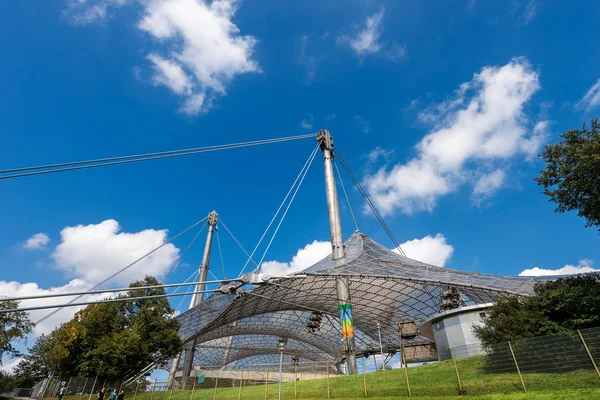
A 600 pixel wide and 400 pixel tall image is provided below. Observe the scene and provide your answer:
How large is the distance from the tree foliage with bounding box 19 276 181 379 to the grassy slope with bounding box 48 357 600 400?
6271 millimetres

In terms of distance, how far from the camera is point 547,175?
2175 centimetres

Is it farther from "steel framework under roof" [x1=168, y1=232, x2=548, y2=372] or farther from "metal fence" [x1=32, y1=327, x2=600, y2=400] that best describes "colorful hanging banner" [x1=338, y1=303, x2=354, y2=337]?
"metal fence" [x1=32, y1=327, x2=600, y2=400]

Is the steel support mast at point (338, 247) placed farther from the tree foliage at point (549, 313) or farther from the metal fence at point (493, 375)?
the tree foliage at point (549, 313)

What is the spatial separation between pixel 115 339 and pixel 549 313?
102 ft

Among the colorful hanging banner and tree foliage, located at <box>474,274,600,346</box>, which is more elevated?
the colorful hanging banner

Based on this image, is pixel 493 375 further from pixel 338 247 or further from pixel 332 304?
pixel 332 304

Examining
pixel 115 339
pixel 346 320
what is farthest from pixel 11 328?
pixel 346 320

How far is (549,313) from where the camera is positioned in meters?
18.4

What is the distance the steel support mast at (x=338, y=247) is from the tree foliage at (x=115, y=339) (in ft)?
52.6

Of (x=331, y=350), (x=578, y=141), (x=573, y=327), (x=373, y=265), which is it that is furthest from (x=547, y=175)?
(x=331, y=350)

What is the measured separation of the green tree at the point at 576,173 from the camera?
18.6 m

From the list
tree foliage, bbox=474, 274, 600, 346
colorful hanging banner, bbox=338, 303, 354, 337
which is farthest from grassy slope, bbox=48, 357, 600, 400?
colorful hanging banner, bbox=338, 303, 354, 337

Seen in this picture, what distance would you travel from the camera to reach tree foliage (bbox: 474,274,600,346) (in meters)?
17.1

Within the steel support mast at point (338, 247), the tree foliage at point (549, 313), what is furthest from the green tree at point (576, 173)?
the steel support mast at point (338, 247)
